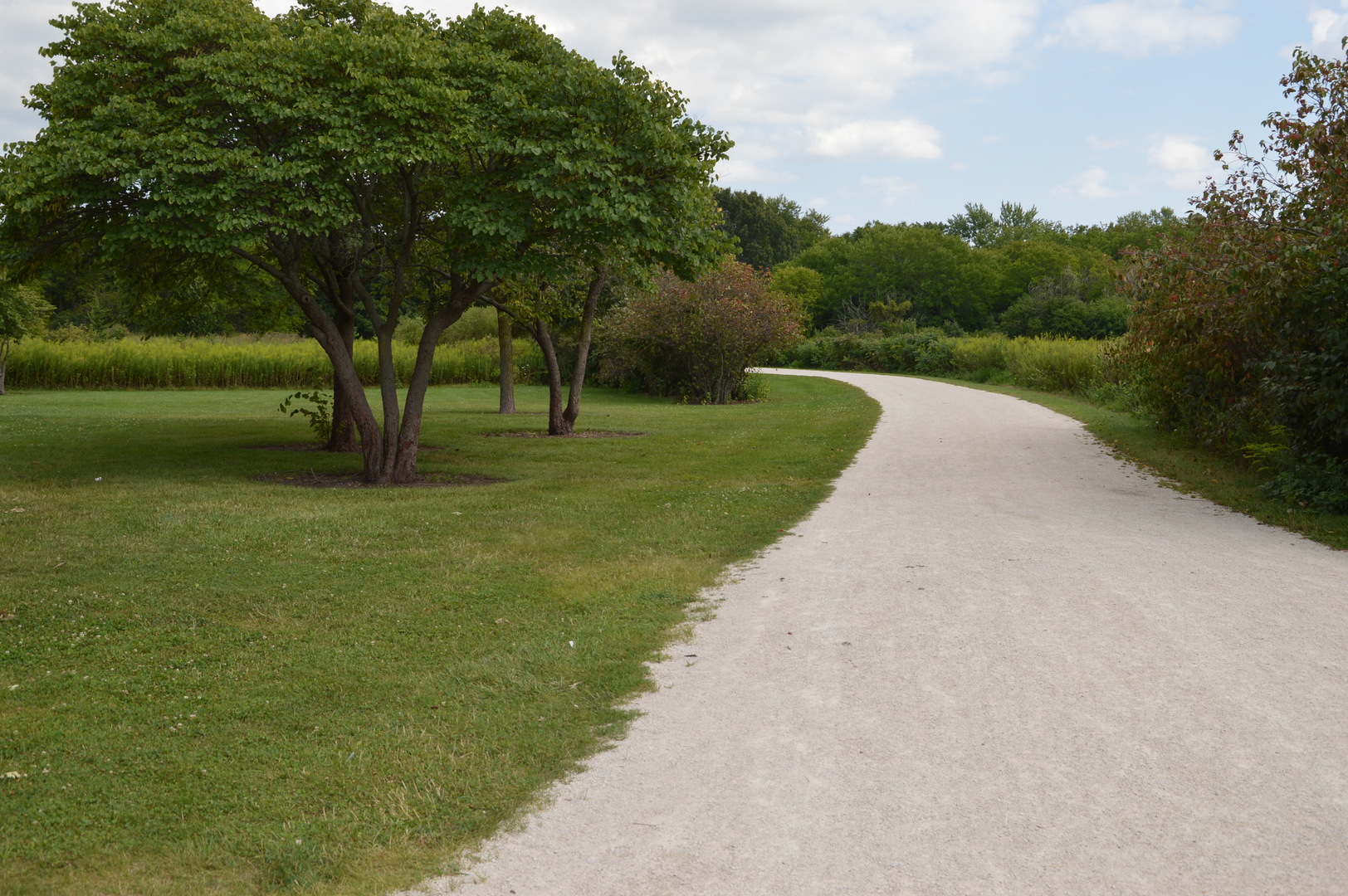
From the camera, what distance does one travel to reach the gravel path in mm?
3256

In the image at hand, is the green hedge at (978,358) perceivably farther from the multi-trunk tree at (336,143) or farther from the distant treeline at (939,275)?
the multi-trunk tree at (336,143)

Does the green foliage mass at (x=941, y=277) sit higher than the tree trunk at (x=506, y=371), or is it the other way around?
the green foliage mass at (x=941, y=277)

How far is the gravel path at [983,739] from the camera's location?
10.7 ft

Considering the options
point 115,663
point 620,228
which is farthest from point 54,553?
point 620,228

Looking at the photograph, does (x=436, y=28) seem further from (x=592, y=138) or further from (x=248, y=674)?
(x=248, y=674)

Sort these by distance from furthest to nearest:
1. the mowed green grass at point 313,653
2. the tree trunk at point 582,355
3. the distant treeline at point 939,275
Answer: the distant treeline at point 939,275, the tree trunk at point 582,355, the mowed green grass at point 313,653

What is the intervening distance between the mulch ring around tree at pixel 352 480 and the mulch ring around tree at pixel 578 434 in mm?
5295

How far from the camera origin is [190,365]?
119 ft

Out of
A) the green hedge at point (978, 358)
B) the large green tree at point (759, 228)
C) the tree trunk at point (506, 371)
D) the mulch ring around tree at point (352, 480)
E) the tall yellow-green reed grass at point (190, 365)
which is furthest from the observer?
the large green tree at point (759, 228)

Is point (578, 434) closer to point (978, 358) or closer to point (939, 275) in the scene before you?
point (978, 358)

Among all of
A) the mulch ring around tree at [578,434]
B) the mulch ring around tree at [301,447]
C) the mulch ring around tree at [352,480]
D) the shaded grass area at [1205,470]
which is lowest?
the mulch ring around tree at [352,480]

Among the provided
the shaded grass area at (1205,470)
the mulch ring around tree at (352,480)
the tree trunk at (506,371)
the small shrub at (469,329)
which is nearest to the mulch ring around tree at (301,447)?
the mulch ring around tree at (352,480)

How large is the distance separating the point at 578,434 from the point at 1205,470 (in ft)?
36.6

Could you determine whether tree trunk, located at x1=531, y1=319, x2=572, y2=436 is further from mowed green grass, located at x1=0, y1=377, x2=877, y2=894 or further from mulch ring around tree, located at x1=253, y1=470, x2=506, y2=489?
mowed green grass, located at x1=0, y1=377, x2=877, y2=894
